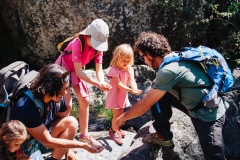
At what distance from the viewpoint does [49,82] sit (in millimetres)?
3072

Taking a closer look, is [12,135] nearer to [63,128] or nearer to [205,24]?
[63,128]

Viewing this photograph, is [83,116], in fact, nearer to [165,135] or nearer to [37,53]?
[165,135]

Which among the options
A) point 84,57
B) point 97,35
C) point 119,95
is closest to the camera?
point 97,35

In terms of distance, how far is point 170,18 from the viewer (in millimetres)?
6285

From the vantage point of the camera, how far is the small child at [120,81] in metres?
4.34

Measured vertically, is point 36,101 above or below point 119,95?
above

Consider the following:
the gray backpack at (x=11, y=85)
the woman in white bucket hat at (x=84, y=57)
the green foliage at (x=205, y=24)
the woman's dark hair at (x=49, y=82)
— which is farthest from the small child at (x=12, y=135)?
the green foliage at (x=205, y=24)

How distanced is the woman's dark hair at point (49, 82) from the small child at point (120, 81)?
4.37 ft

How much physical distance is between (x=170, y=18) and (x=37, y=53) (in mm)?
2476

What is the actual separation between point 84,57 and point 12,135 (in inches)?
56.8

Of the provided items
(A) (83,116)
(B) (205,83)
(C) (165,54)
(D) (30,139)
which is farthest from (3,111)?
(B) (205,83)

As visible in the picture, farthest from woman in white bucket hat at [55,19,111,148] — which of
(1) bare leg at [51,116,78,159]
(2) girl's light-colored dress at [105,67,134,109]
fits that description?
(2) girl's light-colored dress at [105,67,134,109]

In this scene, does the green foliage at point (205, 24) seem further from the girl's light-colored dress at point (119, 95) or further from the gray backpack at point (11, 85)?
the gray backpack at point (11, 85)

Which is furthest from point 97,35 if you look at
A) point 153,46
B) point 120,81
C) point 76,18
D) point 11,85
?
point 76,18
